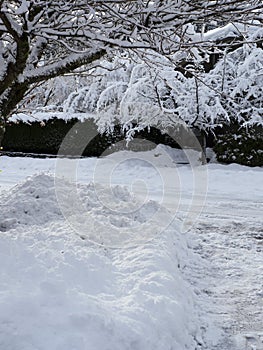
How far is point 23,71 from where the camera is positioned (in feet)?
13.8

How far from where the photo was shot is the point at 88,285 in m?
3.62

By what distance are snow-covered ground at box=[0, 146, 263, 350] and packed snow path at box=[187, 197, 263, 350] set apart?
1 centimetres

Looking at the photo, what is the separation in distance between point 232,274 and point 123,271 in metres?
1.34

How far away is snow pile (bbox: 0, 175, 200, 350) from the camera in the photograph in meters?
2.89

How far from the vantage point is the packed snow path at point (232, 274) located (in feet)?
11.9

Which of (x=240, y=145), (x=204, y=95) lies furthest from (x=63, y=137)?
(x=240, y=145)

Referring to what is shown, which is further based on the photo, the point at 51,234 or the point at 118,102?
the point at 118,102

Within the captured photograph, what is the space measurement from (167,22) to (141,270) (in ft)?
6.90

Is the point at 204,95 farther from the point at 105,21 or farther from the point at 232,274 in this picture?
the point at 105,21

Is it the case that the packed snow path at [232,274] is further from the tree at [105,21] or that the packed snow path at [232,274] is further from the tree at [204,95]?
the tree at [204,95]

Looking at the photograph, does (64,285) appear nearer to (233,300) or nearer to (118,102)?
(233,300)

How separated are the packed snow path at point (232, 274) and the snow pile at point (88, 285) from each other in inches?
9.0

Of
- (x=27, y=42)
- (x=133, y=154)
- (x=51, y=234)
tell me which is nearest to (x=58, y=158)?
(x=133, y=154)

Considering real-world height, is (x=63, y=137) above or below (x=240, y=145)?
above
